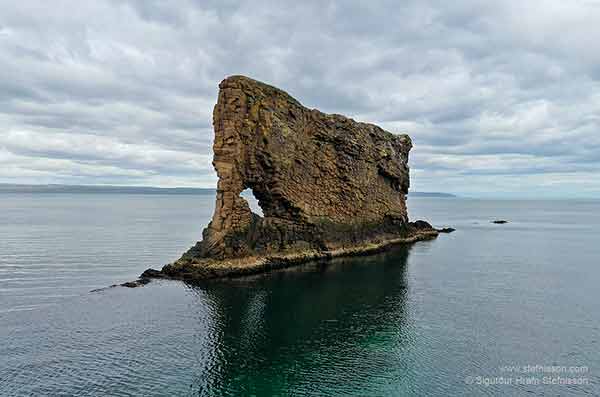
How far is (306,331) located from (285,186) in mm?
29617

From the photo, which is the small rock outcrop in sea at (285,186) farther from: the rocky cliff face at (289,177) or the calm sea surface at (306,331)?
the calm sea surface at (306,331)

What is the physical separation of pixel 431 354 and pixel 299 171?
123 feet

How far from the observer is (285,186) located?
60.3 metres

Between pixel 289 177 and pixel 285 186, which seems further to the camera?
pixel 289 177

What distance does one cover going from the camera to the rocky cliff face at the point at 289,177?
5475 cm

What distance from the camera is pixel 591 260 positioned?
2586 inches

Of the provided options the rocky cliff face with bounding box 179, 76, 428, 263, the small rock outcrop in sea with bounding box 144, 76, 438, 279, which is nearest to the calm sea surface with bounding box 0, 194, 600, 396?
the small rock outcrop in sea with bounding box 144, 76, 438, 279

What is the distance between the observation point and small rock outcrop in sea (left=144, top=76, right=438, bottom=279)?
5350 cm

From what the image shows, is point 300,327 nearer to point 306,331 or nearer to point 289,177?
point 306,331

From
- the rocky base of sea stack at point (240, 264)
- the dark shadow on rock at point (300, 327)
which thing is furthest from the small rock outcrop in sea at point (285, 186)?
the dark shadow on rock at point (300, 327)

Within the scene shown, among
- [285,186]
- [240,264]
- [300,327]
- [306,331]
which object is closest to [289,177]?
[285,186]

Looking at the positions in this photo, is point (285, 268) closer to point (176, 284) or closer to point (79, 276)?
point (176, 284)

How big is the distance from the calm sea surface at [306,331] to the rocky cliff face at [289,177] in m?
6.11

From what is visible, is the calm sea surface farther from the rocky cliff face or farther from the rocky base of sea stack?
the rocky cliff face
